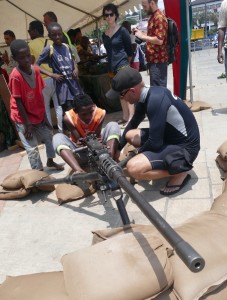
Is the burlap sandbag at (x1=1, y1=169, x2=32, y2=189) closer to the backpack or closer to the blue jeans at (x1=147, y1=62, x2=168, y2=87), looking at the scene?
the blue jeans at (x1=147, y1=62, x2=168, y2=87)

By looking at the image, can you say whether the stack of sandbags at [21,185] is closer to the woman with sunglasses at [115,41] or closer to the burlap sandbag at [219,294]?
the burlap sandbag at [219,294]

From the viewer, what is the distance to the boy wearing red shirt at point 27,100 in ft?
10.8

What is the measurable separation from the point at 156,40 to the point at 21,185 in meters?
2.78

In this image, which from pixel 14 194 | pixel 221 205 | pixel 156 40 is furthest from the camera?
pixel 156 40

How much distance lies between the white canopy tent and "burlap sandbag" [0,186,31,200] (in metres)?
4.97

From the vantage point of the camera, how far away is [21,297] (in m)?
1.56

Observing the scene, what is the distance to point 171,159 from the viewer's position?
2.92 m

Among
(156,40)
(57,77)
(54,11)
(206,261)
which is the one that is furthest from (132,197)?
(54,11)

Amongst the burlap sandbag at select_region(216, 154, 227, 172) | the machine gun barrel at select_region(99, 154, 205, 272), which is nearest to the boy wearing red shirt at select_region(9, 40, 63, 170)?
the burlap sandbag at select_region(216, 154, 227, 172)

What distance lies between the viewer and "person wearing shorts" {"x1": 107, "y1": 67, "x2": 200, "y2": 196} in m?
2.80

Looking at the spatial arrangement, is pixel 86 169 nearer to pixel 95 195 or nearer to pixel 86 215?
pixel 95 195

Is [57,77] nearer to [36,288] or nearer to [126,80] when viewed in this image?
[126,80]

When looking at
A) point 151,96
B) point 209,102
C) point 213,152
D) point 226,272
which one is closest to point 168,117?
point 151,96

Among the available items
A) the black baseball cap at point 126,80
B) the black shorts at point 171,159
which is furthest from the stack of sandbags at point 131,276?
the black baseball cap at point 126,80
